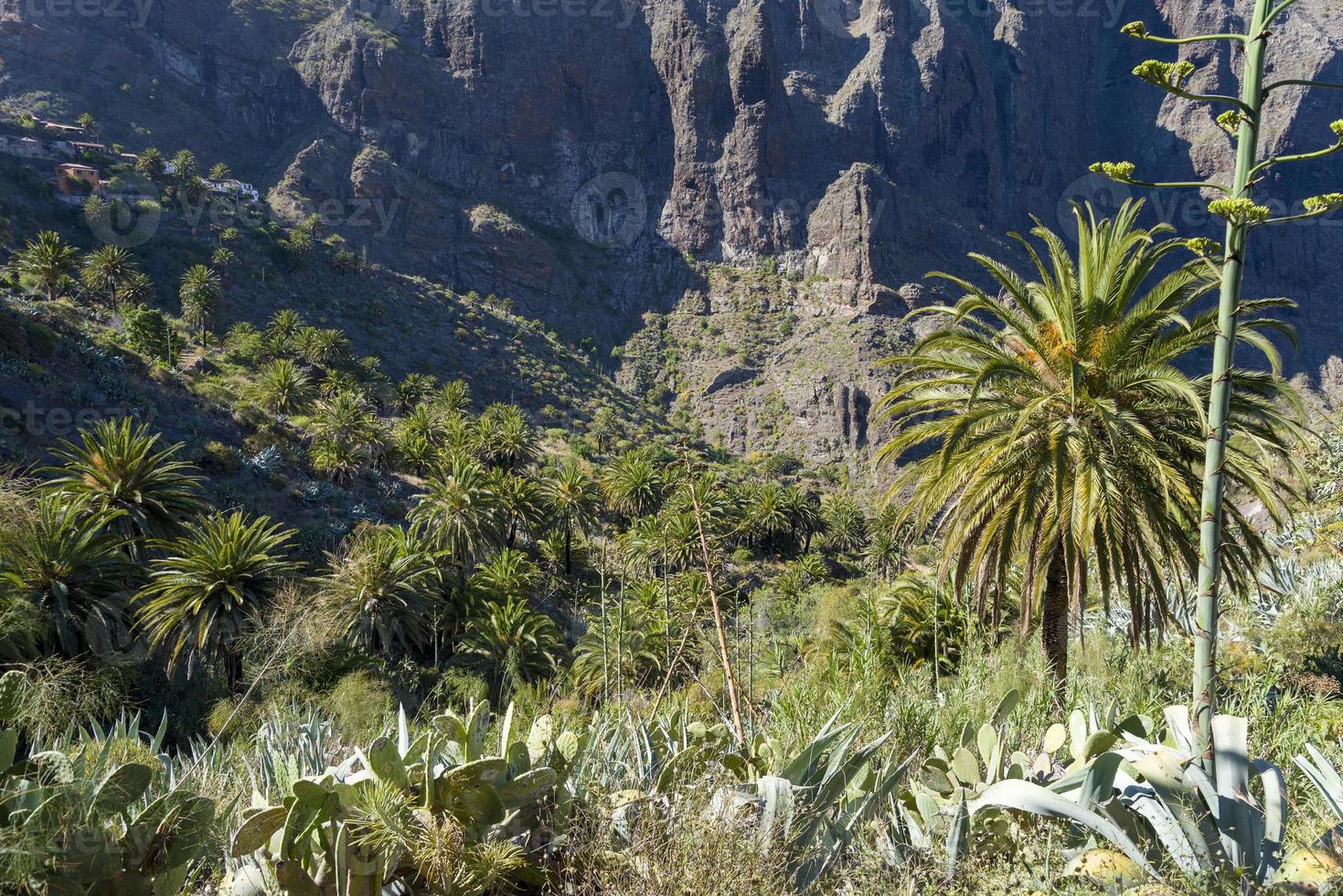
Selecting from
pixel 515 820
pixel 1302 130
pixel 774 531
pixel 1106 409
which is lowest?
pixel 774 531

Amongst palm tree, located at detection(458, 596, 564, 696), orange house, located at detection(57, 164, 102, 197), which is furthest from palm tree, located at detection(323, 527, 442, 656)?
orange house, located at detection(57, 164, 102, 197)

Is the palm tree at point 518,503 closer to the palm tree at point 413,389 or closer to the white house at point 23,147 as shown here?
the palm tree at point 413,389

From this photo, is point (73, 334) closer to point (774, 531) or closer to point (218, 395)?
point (218, 395)

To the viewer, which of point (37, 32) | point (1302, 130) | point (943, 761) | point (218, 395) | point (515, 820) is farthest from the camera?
point (1302, 130)

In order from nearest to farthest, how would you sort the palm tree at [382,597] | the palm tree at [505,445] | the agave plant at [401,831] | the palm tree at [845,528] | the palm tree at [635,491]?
the agave plant at [401,831], the palm tree at [382,597], the palm tree at [635,491], the palm tree at [505,445], the palm tree at [845,528]

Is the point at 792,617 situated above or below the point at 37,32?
below

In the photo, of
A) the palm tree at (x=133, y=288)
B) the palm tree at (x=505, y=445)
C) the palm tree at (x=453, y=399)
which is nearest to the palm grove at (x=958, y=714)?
the palm tree at (x=505, y=445)

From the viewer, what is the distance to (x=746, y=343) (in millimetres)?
93312

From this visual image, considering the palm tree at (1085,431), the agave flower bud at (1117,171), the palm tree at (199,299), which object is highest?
the palm tree at (199,299)

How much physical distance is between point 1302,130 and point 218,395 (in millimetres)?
143999

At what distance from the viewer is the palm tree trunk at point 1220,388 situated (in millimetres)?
2738

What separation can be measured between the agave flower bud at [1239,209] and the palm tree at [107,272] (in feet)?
208

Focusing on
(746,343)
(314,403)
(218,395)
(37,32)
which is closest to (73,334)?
(218,395)

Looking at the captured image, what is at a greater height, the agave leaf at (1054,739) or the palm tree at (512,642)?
the agave leaf at (1054,739)
